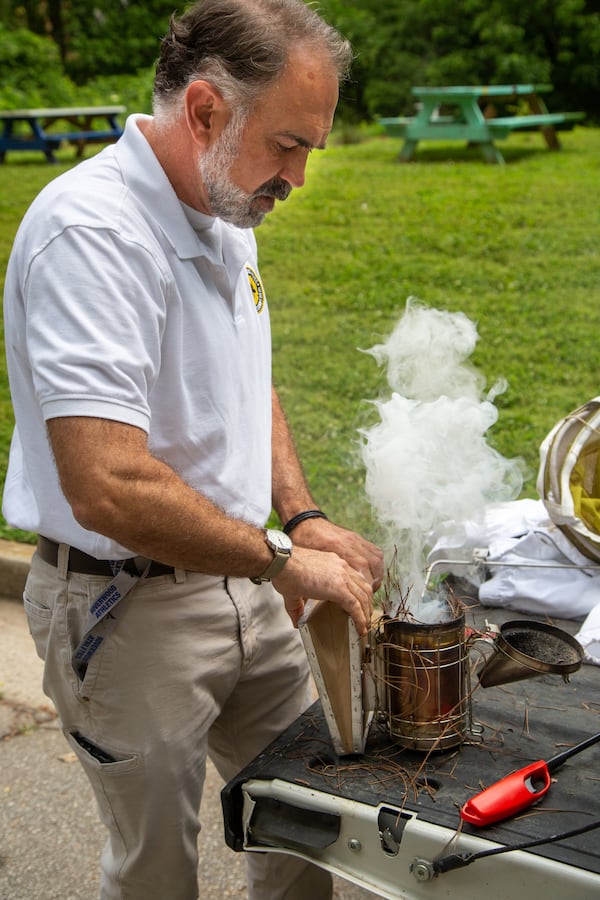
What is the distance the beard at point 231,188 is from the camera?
198cm

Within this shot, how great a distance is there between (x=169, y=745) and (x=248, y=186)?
1190 millimetres

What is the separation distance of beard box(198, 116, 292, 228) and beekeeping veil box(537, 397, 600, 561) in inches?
46.9

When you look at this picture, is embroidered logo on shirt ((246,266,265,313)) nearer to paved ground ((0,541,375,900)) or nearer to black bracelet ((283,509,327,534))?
black bracelet ((283,509,327,534))

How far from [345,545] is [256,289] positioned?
2.11 feet

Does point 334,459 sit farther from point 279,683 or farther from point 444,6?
point 444,6

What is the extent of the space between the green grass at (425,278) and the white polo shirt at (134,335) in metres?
2.21

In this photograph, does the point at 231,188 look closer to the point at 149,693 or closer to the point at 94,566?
the point at 94,566

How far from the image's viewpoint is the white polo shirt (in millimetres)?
1809

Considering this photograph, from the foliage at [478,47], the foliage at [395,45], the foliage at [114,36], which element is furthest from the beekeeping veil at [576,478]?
the foliage at [114,36]

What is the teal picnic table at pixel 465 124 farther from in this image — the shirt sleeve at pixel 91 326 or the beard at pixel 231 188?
the shirt sleeve at pixel 91 326

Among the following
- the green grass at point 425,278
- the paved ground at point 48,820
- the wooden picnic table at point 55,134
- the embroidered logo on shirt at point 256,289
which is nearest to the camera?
the embroidered logo on shirt at point 256,289

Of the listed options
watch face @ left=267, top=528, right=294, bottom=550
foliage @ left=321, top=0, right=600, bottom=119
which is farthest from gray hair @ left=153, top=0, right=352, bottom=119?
foliage @ left=321, top=0, right=600, bottom=119

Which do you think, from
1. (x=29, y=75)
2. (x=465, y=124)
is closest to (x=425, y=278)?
(x=465, y=124)

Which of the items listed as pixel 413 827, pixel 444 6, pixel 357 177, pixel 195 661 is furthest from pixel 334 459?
pixel 444 6
